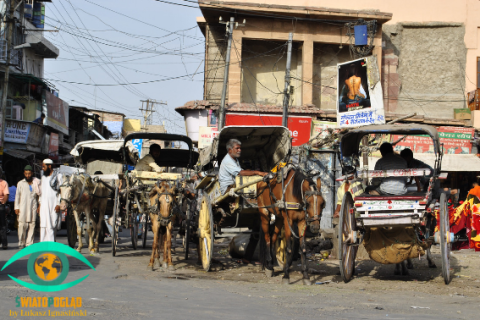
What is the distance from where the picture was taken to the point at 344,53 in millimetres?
27906

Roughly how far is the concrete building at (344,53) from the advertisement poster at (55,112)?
1084 centimetres

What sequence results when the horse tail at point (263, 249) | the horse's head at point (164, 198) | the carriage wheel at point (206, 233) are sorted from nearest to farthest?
the carriage wheel at point (206, 233), the horse's head at point (164, 198), the horse tail at point (263, 249)

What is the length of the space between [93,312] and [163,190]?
188 inches

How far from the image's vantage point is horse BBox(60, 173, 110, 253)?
1241 cm

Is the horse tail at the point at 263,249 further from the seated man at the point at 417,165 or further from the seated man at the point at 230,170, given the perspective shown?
the seated man at the point at 417,165

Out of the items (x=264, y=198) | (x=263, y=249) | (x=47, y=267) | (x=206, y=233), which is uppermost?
(x=264, y=198)

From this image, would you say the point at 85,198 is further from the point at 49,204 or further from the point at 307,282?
the point at 307,282

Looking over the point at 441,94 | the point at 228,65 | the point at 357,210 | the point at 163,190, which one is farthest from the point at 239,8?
the point at 357,210

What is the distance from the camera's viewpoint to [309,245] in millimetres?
10328

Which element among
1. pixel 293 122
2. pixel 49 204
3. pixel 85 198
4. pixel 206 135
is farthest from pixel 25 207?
pixel 293 122

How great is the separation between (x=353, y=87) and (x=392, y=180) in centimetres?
1273

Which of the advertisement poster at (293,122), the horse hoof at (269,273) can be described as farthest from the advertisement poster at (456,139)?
Result: the horse hoof at (269,273)

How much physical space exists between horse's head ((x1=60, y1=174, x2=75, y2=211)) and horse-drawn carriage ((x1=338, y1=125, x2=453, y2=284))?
637 cm

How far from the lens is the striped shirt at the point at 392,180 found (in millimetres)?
8836
